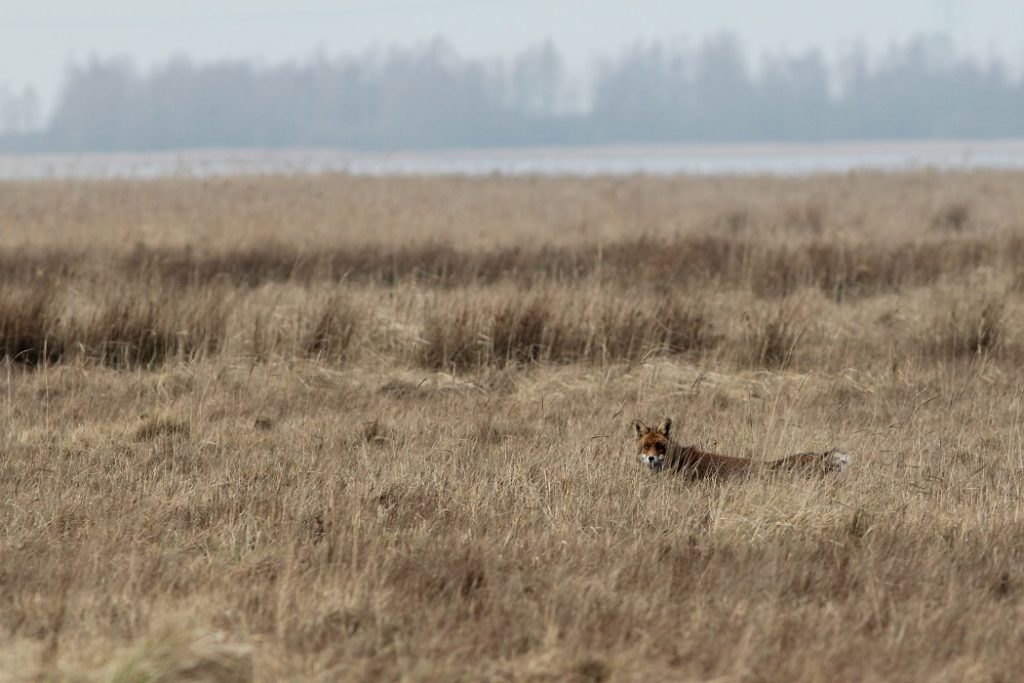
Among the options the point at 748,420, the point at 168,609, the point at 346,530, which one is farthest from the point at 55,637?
the point at 748,420

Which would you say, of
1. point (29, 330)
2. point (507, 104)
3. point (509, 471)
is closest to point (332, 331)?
point (29, 330)

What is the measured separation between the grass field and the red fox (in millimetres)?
140

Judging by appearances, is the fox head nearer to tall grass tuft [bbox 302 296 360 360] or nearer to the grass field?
the grass field

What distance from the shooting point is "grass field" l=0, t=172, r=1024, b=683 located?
4691 mm

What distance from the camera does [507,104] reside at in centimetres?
16150

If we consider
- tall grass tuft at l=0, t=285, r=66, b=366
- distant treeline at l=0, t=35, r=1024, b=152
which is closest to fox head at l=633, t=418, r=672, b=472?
tall grass tuft at l=0, t=285, r=66, b=366

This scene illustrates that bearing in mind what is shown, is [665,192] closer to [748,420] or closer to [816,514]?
[748,420]

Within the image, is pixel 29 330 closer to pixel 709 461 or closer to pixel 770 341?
pixel 770 341

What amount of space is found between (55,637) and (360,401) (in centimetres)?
516

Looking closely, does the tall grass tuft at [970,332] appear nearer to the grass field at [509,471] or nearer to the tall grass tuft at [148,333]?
the grass field at [509,471]

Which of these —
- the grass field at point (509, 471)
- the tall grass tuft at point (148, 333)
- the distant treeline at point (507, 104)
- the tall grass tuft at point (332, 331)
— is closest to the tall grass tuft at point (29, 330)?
the grass field at point (509, 471)

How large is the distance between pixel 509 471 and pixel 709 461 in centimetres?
117

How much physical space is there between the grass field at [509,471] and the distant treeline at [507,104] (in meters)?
133

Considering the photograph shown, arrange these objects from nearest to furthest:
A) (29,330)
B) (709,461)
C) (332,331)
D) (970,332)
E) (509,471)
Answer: (509,471)
(709,461)
(29,330)
(970,332)
(332,331)
